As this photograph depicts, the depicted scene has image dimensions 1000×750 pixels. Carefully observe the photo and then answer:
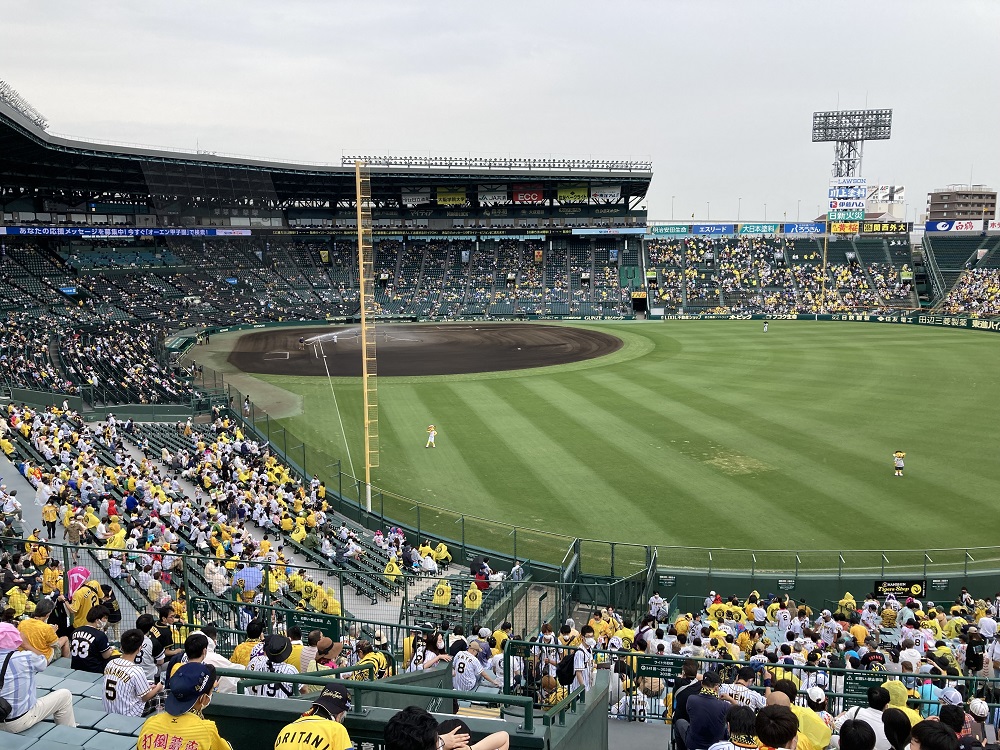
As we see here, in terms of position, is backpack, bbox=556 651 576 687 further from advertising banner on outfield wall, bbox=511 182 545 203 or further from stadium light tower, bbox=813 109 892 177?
stadium light tower, bbox=813 109 892 177

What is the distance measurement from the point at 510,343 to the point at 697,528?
41.0 m

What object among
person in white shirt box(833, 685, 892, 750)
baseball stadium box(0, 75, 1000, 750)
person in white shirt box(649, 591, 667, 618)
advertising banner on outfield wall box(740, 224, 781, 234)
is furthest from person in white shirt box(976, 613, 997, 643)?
advertising banner on outfield wall box(740, 224, 781, 234)

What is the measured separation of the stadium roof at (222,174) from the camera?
5562 centimetres

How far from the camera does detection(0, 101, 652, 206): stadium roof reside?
182 ft

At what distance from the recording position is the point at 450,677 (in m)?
8.72

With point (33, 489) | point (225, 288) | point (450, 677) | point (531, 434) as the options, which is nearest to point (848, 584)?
point (450, 677)

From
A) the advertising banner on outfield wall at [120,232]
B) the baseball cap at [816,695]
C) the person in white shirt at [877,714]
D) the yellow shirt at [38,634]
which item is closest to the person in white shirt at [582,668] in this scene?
the baseball cap at [816,695]

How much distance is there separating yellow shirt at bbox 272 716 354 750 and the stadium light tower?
102 metres

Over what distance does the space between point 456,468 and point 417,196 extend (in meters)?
68.6

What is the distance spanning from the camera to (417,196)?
90188mm

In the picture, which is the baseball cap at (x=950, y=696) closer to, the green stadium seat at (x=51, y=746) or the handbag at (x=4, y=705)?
the green stadium seat at (x=51, y=746)

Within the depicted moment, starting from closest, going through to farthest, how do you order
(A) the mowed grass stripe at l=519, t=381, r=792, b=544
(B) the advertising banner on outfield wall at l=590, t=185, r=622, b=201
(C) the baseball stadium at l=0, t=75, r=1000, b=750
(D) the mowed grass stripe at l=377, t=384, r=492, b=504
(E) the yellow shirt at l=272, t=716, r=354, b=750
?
1. (E) the yellow shirt at l=272, t=716, r=354, b=750
2. (C) the baseball stadium at l=0, t=75, r=1000, b=750
3. (A) the mowed grass stripe at l=519, t=381, r=792, b=544
4. (D) the mowed grass stripe at l=377, t=384, r=492, b=504
5. (B) the advertising banner on outfield wall at l=590, t=185, r=622, b=201

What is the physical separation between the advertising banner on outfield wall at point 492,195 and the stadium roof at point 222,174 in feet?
3.62

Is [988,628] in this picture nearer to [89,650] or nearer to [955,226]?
[89,650]
